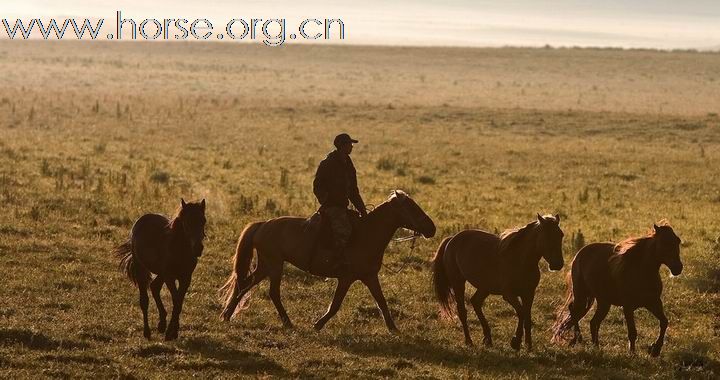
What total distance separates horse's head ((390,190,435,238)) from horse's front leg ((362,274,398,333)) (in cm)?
73

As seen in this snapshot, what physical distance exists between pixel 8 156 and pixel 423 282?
1707cm

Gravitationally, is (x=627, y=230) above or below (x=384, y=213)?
below

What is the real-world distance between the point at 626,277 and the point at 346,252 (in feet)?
10.3

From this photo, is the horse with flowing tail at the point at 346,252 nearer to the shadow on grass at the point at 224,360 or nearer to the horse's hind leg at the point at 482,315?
the horse's hind leg at the point at 482,315

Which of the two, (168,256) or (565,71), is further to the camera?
(565,71)

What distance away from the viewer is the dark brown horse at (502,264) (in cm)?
1135

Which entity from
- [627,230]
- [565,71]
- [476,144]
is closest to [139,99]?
[476,144]

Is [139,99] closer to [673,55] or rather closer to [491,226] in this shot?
[491,226]

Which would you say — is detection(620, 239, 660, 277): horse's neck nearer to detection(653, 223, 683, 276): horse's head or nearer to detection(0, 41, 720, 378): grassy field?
detection(653, 223, 683, 276): horse's head

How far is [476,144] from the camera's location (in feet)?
122

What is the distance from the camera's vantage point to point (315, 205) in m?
23.0

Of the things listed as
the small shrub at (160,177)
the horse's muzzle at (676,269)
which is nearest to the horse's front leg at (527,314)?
the horse's muzzle at (676,269)

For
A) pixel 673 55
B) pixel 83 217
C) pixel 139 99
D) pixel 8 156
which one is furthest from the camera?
pixel 673 55

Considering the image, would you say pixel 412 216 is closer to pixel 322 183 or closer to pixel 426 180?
pixel 322 183
